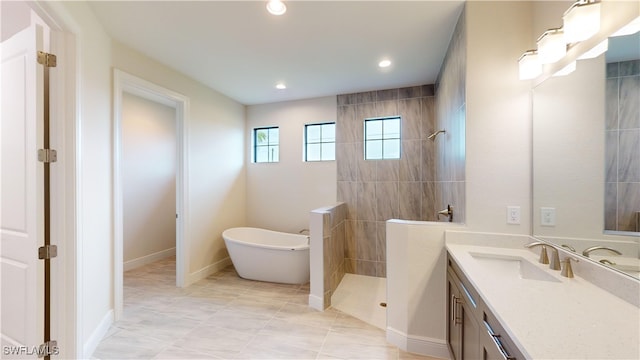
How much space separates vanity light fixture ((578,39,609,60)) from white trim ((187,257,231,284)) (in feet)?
13.4

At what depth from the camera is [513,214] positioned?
5.79ft

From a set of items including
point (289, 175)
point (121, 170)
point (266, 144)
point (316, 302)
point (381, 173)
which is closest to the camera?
point (121, 170)

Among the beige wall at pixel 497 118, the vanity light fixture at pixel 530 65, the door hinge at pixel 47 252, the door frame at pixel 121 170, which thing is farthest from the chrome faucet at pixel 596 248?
the door frame at pixel 121 170

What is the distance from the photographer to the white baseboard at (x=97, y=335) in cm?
184

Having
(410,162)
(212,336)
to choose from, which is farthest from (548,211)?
(212,336)

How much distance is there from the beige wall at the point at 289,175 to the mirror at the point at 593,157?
8.67 ft

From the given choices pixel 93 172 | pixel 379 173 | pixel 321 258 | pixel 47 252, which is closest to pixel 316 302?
pixel 321 258

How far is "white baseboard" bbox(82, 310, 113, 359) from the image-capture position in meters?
1.84

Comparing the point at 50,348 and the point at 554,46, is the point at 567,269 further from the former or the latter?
the point at 50,348

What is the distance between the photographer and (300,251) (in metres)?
3.15

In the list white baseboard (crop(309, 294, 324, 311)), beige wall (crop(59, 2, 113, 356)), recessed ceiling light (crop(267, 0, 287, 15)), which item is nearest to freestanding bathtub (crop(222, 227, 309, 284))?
white baseboard (crop(309, 294, 324, 311))

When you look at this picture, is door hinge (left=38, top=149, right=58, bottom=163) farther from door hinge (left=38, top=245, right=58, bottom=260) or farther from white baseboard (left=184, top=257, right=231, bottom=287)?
white baseboard (left=184, top=257, right=231, bottom=287)

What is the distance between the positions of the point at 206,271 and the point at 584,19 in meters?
4.21

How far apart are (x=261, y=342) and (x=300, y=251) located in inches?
46.3
